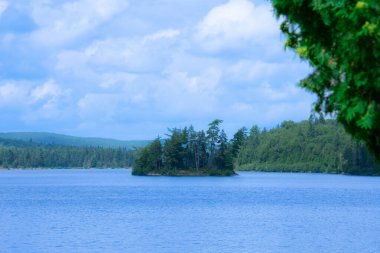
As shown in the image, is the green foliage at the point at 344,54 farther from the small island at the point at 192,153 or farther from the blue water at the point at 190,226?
the small island at the point at 192,153

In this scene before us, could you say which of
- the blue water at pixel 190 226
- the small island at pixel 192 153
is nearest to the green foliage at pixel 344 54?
the blue water at pixel 190 226

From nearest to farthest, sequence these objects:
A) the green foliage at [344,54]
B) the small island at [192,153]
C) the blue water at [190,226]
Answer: the green foliage at [344,54], the blue water at [190,226], the small island at [192,153]

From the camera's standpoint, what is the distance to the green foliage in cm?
927

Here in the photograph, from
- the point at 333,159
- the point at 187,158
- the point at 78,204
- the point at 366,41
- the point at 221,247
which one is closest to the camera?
the point at 366,41

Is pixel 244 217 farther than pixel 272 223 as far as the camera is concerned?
Yes

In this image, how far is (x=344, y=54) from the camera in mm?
9719

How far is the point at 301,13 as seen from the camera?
34.4 feet

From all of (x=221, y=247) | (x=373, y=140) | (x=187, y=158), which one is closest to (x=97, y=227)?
(x=221, y=247)

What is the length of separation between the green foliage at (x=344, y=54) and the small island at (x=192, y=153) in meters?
128

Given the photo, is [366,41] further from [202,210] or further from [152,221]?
[202,210]

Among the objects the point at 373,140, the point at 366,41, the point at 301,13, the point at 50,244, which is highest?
the point at 301,13

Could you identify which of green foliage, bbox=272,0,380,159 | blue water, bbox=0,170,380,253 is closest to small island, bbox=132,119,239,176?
blue water, bbox=0,170,380,253

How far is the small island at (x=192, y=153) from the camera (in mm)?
140625

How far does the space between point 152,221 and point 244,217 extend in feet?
23.6
